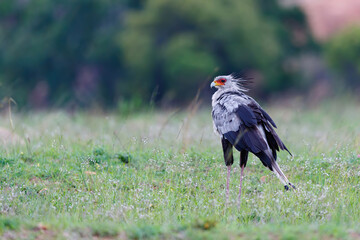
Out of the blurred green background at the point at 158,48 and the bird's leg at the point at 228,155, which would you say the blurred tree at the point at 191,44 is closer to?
the blurred green background at the point at 158,48

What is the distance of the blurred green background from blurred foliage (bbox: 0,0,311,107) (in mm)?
56

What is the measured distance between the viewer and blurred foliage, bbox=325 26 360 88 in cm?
2741

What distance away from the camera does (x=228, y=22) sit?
2609 cm

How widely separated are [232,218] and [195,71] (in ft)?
62.8

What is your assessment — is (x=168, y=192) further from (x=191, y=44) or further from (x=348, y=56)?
(x=348, y=56)

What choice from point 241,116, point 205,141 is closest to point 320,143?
point 205,141

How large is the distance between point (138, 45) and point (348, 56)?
11.4m

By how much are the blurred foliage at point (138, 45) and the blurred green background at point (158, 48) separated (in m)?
0.06

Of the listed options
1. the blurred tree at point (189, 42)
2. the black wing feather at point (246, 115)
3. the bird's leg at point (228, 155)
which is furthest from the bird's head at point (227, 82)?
the blurred tree at point (189, 42)

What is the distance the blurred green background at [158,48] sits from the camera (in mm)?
25828

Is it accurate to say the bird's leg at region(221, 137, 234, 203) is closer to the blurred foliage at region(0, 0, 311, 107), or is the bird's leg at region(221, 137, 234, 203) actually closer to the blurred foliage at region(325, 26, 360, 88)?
the blurred foliage at region(0, 0, 311, 107)

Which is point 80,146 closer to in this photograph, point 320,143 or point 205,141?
point 205,141

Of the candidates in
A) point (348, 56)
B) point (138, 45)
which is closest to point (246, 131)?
point (138, 45)

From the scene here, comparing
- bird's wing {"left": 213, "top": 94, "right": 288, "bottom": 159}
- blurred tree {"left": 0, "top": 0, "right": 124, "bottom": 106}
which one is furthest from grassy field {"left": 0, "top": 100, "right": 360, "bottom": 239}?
blurred tree {"left": 0, "top": 0, "right": 124, "bottom": 106}
